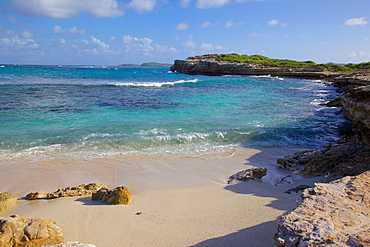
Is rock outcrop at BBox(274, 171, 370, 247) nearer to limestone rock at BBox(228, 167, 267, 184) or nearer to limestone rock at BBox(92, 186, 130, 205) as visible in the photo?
limestone rock at BBox(228, 167, 267, 184)

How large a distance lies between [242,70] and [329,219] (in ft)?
209

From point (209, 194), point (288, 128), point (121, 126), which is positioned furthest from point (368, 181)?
point (121, 126)

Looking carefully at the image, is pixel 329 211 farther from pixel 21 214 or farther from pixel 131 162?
pixel 131 162

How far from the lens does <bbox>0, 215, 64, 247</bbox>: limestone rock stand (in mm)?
3471

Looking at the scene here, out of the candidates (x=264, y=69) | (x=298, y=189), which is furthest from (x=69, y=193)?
(x=264, y=69)

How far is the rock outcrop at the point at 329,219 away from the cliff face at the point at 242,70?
57.4m

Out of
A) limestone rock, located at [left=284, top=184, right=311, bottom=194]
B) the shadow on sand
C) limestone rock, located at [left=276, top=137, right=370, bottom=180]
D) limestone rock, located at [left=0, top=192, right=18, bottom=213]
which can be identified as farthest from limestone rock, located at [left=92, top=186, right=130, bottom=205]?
limestone rock, located at [left=276, top=137, right=370, bottom=180]

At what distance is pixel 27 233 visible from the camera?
3.55 m

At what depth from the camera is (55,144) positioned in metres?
8.86

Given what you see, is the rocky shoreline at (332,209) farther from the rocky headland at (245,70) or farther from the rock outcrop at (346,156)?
the rocky headland at (245,70)

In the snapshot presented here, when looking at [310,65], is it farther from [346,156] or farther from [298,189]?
[298,189]

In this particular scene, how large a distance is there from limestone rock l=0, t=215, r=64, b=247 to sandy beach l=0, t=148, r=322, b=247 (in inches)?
12.1

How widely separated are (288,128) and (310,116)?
13.5 ft

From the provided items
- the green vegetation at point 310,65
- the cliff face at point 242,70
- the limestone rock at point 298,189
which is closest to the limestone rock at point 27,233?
the limestone rock at point 298,189
